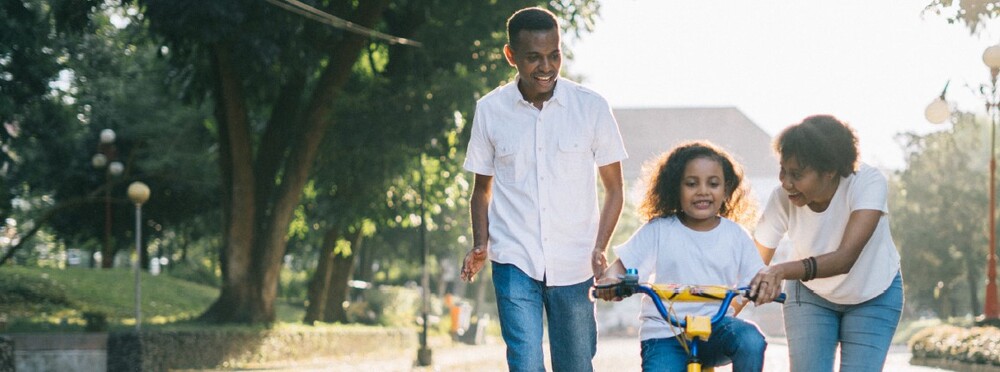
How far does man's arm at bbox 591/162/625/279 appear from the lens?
Answer: 6.23 m

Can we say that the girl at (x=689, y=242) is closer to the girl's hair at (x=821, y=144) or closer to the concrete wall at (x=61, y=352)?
the girl's hair at (x=821, y=144)

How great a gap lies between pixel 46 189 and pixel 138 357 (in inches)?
840

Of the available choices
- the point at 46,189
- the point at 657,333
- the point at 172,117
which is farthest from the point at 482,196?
the point at 46,189

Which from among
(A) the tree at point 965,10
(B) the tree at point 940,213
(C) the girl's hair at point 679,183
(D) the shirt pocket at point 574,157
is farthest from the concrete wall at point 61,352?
(B) the tree at point 940,213

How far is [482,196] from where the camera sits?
661cm

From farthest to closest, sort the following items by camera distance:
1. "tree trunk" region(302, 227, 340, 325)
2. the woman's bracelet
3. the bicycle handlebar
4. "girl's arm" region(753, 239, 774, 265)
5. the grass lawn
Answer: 1. "tree trunk" region(302, 227, 340, 325)
2. the grass lawn
3. "girl's arm" region(753, 239, 774, 265)
4. the woman's bracelet
5. the bicycle handlebar

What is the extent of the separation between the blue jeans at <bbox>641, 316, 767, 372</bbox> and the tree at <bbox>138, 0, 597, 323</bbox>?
15.3 meters

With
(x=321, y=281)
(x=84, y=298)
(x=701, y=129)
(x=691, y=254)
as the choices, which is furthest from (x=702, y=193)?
(x=701, y=129)

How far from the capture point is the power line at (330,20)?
A: 1925 centimetres

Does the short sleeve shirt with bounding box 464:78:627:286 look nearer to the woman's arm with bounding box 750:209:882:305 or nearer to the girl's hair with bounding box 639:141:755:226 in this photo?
the girl's hair with bounding box 639:141:755:226

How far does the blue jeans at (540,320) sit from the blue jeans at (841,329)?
2.85 ft

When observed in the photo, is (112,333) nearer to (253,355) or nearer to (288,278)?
(253,355)

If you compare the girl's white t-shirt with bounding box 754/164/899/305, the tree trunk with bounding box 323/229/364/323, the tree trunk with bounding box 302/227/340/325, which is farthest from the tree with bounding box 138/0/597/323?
the girl's white t-shirt with bounding box 754/164/899/305

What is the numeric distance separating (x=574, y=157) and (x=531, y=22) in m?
0.60
